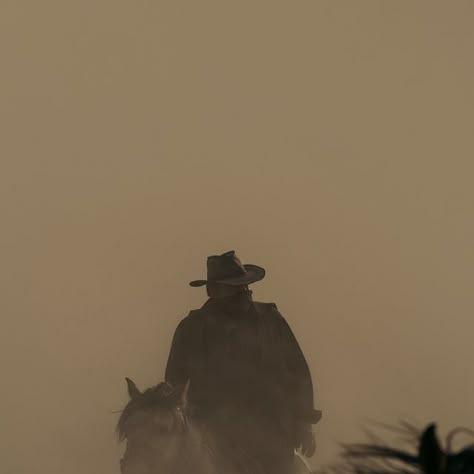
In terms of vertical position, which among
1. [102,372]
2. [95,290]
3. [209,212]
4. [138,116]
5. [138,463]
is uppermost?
[138,116]

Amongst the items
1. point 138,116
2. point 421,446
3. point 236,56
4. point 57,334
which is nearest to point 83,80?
point 138,116

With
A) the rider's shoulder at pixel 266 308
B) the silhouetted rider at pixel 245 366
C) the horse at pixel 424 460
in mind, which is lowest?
the horse at pixel 424 460

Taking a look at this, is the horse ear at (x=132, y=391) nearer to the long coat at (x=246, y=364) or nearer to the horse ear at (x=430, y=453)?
the long coat at (x=246, y=364)

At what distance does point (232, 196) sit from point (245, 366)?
1.39 m

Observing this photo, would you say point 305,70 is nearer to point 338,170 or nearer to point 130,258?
point 338,170

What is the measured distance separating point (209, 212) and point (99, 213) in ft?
1.72

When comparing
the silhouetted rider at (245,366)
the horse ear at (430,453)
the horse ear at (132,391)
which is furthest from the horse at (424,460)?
the silhouetted rider at (245,366)

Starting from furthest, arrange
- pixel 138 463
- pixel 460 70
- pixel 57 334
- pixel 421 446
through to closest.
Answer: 1. pixel 460 70
2. pixel 57 334
3. pixel 138 463
4. pixel 421 446

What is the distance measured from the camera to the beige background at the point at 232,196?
18.2ft

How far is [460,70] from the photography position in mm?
5996

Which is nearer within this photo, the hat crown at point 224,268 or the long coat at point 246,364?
the long coat at point 246,364

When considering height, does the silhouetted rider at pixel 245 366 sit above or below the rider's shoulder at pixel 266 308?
below

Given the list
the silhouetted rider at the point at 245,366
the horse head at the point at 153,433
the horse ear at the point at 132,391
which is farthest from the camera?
the silhouetted rider at the point at 245,366

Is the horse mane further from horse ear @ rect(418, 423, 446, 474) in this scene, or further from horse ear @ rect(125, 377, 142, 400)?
horse ear @ rect(418, 423, 446, 474)
